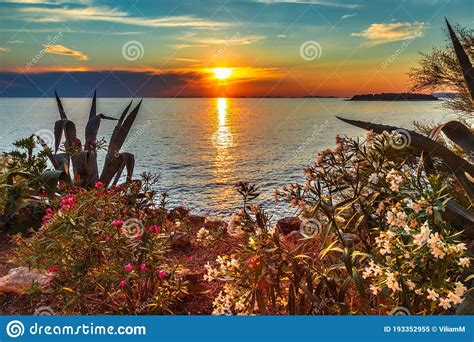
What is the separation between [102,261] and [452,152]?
2511 mm

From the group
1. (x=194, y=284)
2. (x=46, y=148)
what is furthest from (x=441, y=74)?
(x=46, y=148)

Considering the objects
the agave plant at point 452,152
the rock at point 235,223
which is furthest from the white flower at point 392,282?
the agave plant at point 452,152

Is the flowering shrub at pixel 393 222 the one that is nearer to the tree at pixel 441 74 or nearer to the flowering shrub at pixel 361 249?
the flowering shrub at pixel 361 249

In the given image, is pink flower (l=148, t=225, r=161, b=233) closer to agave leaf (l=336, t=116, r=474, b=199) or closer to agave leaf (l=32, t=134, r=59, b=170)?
agave leaf (l=336, t=116, r=474, b=199)

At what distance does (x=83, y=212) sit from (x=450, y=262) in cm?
230

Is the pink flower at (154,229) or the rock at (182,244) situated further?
the rock at (182,244)

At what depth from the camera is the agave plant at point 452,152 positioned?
3.17 meters

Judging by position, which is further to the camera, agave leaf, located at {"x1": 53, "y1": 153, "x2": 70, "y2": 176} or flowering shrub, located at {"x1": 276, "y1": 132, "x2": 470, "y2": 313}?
agave leaf, located at {"x1": 53, "y1": 153, "x2": 70, "y2": 176}

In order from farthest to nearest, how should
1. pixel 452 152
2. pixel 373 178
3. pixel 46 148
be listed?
1. pixel 46 148
2. pixel 452 152
3. pixel 373 178

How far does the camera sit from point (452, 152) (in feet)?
11.3

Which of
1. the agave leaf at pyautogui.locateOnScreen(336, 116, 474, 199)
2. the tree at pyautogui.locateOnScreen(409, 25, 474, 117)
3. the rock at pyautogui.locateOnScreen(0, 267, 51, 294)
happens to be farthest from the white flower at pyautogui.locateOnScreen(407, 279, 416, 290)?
the tree at pyautogui.locateOnScreen(409, 25, 474, 117)

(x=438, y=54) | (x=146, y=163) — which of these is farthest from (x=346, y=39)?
(x=146, y=163)

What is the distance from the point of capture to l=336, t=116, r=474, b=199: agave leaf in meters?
3.21

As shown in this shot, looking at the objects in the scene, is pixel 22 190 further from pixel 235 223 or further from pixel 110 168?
pixel 235 223
